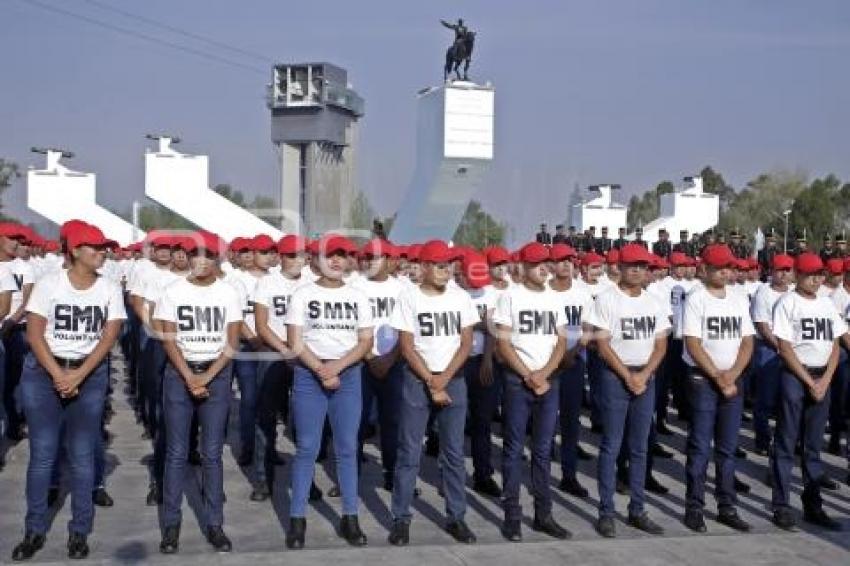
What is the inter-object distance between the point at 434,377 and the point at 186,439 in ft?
5.19

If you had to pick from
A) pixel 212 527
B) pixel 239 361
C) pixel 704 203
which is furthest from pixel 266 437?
pixel 704 203

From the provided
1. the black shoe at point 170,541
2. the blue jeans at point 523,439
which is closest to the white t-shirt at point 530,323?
the blue jeans at point 523,439

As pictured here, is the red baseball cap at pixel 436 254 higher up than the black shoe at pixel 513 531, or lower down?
higher up

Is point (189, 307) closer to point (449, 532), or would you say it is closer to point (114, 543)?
point (114, 543)

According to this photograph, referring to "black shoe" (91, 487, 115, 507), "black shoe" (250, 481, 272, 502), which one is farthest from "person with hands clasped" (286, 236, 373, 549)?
"black shoe" (91, 487, 115, 507)

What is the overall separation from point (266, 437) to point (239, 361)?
0.69 metres

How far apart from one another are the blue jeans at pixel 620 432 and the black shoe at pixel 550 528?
1.07 feet

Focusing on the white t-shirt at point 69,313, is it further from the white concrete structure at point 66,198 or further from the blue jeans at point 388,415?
the white concrete structure at point 66,198

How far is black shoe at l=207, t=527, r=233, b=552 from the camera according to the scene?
5746mm

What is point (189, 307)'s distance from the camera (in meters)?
5.84

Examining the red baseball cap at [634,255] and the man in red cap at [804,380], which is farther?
the man in red cap at [804,380]

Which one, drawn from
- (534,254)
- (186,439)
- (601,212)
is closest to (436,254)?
(534,254)

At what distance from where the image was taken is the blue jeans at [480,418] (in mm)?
7590

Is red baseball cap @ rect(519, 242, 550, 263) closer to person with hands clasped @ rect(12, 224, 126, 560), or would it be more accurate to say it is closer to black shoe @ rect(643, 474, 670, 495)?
black shoe @ rect(643, 474, 670, 495)
